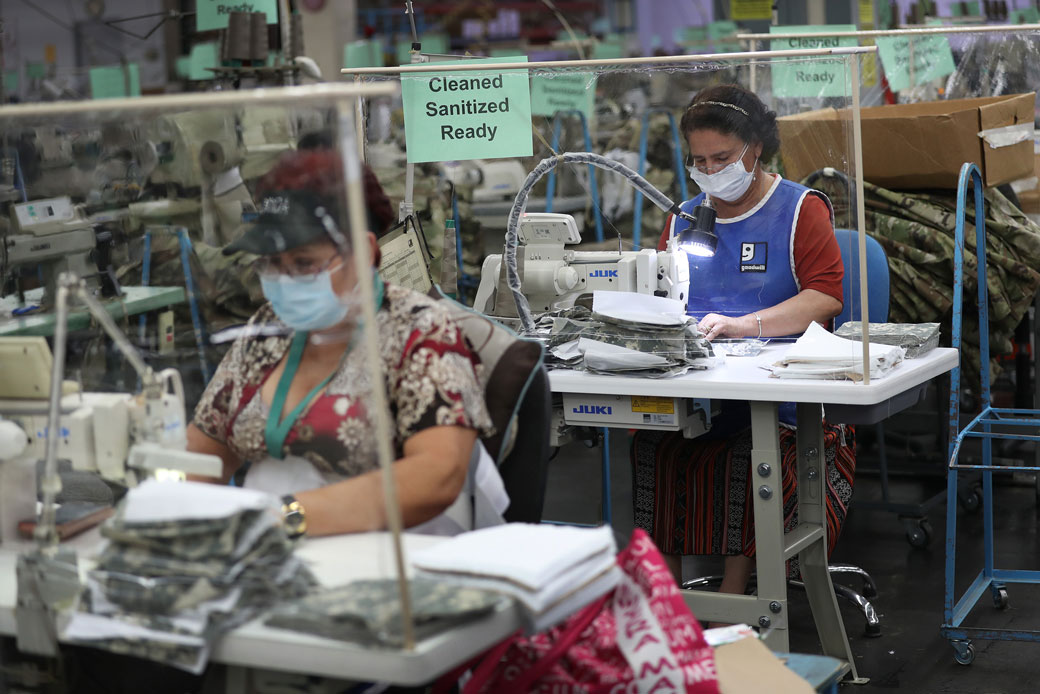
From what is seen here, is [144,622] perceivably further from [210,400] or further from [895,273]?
[895,273]

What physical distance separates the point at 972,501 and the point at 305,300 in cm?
325

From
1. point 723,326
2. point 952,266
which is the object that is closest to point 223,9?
point 723,326

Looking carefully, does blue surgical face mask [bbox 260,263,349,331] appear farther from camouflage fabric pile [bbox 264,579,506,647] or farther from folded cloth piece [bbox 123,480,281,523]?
camouflage fabric pile [bbox 264,579,506,647]

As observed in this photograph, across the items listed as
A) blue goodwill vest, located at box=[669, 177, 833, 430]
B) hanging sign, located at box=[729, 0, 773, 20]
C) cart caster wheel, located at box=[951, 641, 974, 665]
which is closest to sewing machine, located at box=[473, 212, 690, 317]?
blue goodwill vest, located at box=[669, 177, 833, 430]

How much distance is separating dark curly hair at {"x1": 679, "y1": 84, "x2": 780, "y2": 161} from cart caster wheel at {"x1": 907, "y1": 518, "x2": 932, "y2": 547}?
147 centimetres

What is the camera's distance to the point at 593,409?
2.75 metres

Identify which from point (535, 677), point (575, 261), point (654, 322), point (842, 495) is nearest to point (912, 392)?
point (842, 495)

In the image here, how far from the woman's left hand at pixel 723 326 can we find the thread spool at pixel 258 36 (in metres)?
2.59

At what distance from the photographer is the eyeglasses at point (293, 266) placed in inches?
60.1

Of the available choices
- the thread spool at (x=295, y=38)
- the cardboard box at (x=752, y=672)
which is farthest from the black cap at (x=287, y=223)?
the thread spool at (x=295, y=38)

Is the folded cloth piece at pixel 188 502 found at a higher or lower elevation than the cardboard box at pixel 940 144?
lower

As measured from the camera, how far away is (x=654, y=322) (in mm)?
2713

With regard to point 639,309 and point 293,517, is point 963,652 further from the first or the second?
point 293,517

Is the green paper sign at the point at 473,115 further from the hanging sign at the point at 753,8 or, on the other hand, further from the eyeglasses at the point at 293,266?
the hanging sign at the point at 753,8
